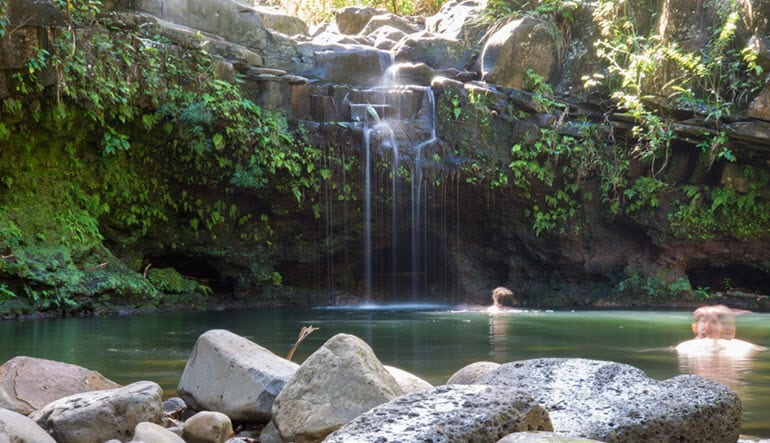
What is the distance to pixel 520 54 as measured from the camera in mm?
15617

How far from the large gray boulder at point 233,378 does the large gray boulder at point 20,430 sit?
46.5 inches

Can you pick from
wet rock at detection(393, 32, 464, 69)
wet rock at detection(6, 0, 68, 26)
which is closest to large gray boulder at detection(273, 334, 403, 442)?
wet rock at detection(6, 0, 68, 26)

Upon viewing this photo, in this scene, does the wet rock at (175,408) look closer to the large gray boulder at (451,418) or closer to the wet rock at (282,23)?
the large gray boulder at (451,418)

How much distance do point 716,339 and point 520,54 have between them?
29.8 ft

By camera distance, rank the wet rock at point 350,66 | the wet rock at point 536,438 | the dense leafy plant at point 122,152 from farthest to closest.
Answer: the wet rock at point 350,66 → the dense leafy plant at point 122,152 → the wet rock at point 536,438

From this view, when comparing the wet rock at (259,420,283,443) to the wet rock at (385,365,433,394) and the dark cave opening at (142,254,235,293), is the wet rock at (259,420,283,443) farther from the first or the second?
the dark cave opening at (142,254,235,293)

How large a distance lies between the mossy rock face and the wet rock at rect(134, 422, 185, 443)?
1151 centimetres

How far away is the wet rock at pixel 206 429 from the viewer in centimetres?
406

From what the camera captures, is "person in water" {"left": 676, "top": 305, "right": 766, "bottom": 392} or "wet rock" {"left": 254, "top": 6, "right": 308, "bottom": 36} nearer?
"person in water" {"left": 676, "top": 305, "right": 766, "bottom": 392}

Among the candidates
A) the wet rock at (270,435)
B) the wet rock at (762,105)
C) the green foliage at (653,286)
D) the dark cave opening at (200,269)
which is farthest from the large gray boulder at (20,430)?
the green foliage at (653,286)

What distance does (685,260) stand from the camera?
1600cm

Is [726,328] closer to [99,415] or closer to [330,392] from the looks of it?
[330,392]

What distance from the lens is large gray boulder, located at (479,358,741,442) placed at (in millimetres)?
3510

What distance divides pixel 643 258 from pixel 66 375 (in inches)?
534
